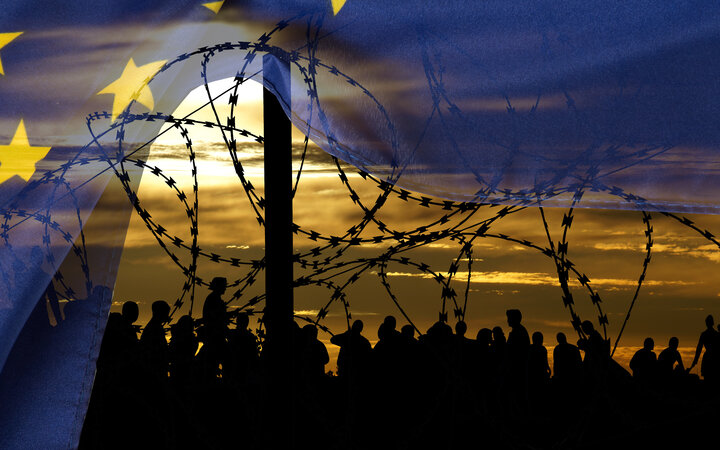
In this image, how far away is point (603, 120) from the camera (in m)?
2.07

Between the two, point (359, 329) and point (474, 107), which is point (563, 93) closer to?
point (474, 107)

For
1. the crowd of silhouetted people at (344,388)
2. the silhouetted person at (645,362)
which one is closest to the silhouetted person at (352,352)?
the crowd of silhouetted people at (344,388)

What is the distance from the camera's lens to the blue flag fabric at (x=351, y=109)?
1.81 meters

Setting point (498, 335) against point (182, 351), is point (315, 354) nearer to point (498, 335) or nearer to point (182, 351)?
point (182, 351)

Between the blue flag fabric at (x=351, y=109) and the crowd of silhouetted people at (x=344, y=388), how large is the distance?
3.59 feet

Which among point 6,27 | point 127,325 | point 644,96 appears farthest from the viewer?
point 127,325

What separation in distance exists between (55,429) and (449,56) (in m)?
1.40

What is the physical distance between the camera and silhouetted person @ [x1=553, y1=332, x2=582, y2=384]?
5.21 metres

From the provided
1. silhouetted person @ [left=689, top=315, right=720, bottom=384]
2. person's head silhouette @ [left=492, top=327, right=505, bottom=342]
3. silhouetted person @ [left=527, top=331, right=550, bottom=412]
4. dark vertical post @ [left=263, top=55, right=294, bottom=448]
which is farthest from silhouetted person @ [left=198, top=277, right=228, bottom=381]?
silhouetted person @ [left=689, top=315, right=720, bottom=384]

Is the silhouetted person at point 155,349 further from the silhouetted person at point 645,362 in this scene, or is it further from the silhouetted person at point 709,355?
the silhouetted person at point 709,355

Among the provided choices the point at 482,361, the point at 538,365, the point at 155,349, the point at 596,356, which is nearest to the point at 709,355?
the point at 538,365

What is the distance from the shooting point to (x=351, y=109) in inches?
86.6

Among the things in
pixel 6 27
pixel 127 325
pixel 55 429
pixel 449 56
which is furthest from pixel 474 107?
pixel 127 325

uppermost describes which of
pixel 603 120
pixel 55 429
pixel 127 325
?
pixel 603 120
